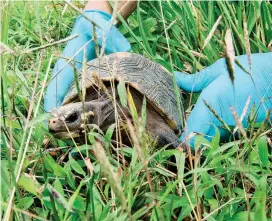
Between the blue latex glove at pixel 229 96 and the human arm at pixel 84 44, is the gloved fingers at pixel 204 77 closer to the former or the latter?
the blue latex glove at pixel 229 96

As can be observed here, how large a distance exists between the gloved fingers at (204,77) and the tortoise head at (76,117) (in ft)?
1.07

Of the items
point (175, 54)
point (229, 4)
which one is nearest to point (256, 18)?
point (229, 4)

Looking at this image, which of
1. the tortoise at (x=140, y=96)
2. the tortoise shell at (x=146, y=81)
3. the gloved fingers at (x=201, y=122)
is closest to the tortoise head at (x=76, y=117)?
the tortoise at (x=140, y=96)

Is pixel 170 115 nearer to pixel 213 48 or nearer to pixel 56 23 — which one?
pixel 213 48

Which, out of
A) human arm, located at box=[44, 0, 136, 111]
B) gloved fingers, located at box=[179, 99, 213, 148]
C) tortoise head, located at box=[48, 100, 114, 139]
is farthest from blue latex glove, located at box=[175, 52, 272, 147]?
human arm, located at box=[44, 0, 136, 111]

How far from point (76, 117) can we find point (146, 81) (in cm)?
41

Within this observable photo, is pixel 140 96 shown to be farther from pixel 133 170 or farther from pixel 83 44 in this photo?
pixel 133 170

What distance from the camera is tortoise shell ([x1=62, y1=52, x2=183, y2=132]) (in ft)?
5.09

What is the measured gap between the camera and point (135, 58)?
66.0 inches

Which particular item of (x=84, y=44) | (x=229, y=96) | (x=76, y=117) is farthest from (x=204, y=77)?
(x=76, y=117)

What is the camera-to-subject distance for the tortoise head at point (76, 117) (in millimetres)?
1170

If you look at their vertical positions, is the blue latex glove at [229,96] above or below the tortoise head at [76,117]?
below

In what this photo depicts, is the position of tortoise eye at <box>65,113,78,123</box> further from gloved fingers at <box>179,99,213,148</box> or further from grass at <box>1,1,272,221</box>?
gloved fingers at <box>179,99,213,148</box>

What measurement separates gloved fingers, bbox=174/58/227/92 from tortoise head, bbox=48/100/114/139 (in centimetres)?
33
